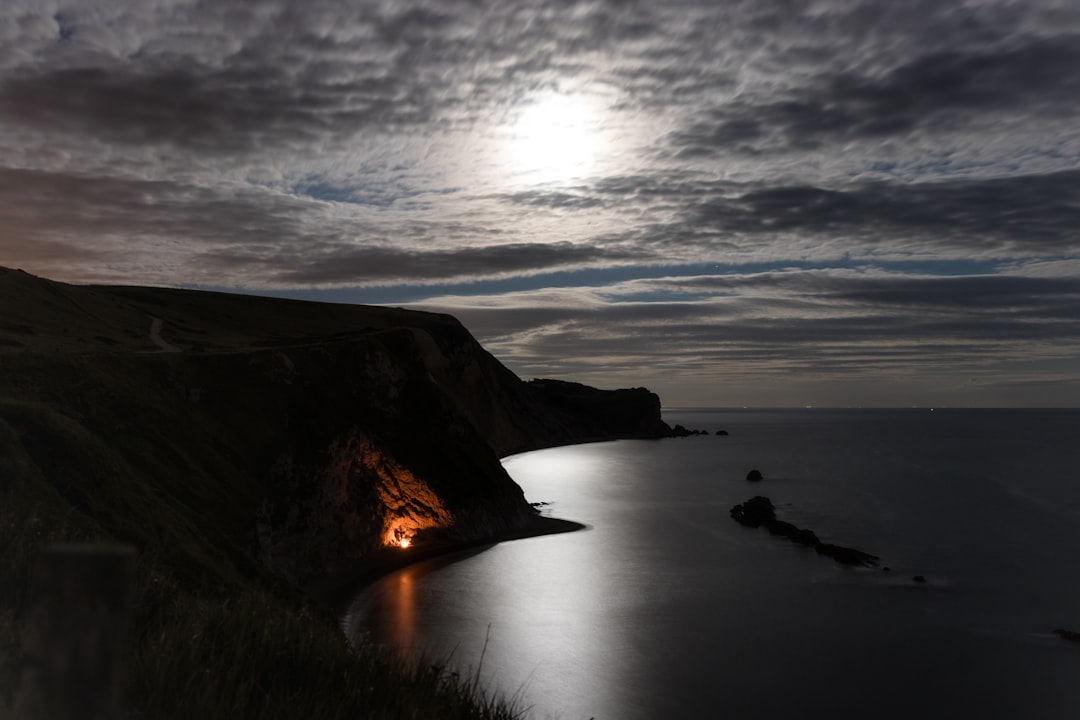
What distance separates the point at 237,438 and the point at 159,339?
30601 mm

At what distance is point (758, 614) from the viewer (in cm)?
4122

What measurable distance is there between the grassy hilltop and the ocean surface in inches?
59.8

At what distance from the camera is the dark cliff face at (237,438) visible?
2473cm

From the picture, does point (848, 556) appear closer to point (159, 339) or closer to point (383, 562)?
point (383, 562)

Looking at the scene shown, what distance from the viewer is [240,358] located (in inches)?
1909

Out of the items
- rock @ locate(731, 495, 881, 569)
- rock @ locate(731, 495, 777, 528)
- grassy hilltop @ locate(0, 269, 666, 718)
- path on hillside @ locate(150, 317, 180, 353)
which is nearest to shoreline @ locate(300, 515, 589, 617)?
grassy hilltop @ locate(0, 269, 666, 718)

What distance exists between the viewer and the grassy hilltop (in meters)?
7.84

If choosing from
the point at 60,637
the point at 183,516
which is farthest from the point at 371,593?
the point at 60,637

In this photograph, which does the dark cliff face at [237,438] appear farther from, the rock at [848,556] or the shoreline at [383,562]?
the rock at [848,556]

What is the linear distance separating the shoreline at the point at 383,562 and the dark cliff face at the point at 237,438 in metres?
0.73

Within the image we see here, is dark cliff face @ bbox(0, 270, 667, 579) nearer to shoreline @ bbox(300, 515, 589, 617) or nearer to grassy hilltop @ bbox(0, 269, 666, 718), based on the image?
grassy hilltop @ bbox(0, 269, 666, 718)

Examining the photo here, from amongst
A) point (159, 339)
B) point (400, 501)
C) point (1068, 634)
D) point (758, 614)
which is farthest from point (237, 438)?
point (1068, 634)

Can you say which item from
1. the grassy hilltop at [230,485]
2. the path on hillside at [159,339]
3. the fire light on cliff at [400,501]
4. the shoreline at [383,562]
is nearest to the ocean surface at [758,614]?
the shoreline at [383,562]

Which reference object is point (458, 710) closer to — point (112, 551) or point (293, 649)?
point (293, 649)
